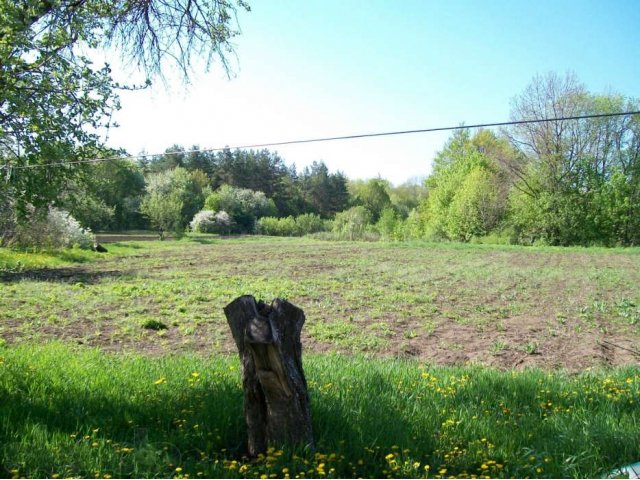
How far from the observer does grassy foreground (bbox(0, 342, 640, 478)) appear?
2.77 metres

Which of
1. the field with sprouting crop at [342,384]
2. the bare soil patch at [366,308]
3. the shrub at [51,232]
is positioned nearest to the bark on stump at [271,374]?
the field with sprouting crop at [342,384]

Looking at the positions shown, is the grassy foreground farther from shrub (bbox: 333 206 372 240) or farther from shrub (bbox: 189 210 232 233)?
shrub (bbox: 189 210 232 233)

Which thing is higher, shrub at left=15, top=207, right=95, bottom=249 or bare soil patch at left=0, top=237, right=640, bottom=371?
shrub at left=15, top=207, right=95, bottom=249

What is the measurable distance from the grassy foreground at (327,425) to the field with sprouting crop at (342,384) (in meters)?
0.01

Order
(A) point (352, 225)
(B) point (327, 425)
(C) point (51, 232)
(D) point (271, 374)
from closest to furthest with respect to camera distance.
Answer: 1. (D) point (271, 374)
2. (B) point (327, 425)
3. (C) point (51, 232)
4. (A) point (352, 225)

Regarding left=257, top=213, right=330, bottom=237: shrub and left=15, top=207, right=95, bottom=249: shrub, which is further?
left=257, top=213, right=330, bottom=237: shrub

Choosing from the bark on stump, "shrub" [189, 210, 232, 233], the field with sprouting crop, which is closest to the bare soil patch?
the field with sprouting crop

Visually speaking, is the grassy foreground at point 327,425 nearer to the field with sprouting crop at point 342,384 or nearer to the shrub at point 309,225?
the field with sprouting crop at point 342,384

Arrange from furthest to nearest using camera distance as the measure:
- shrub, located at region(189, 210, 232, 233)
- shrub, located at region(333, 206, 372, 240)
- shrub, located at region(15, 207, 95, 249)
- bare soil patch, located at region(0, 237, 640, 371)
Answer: shrub, located at region(333, 206, 372, 240), shrub, located at region(189, 210, 232, 233), shrub, located at region(15, 207, 95, 249), bare soil patch, located at region(0, 237, 640, 371)

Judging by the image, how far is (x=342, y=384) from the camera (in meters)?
4.29

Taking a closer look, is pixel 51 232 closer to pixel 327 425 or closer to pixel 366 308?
pixel 366 308

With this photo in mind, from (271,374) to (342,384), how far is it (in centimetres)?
157

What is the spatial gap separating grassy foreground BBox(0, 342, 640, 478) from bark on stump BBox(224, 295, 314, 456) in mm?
140

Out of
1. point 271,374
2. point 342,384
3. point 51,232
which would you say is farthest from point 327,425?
point 51,232
